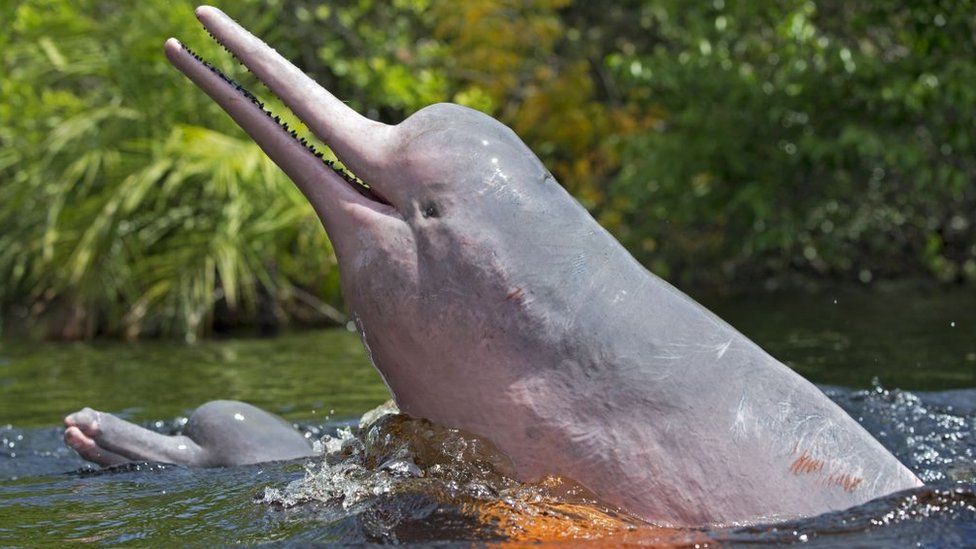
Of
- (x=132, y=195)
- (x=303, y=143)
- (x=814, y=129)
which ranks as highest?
(x=814, y=129)

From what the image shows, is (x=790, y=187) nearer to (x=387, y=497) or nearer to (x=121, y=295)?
(x=121, y=295)

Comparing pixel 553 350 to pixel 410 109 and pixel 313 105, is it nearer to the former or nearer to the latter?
pixel 313 105

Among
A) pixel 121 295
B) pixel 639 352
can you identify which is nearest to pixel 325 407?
pixel 639 352

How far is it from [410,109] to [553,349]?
13061 mm

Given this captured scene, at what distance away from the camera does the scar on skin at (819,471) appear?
3.33 metres

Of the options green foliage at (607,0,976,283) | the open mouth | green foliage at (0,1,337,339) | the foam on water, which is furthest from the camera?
green foliage at (0,1,337,339)

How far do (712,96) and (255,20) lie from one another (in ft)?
20.2

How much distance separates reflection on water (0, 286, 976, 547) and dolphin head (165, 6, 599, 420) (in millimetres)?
219

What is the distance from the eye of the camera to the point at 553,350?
3.29 metres

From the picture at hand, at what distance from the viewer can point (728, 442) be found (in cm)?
329

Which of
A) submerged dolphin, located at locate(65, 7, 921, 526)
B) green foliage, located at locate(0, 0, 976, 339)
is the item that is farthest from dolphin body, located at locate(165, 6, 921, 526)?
green foliage, located at locate(0, 0, 976, 339)

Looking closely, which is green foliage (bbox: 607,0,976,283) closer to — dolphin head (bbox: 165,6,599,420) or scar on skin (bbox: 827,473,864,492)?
scar on skin (bbox: 827,473,864,492)

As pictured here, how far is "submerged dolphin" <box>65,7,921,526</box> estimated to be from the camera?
3.29 m

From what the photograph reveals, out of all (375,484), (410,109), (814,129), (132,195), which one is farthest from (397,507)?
(410,109)
